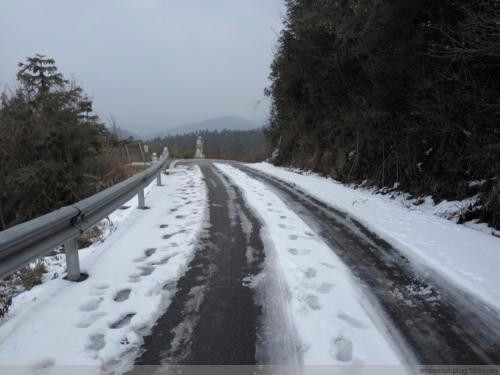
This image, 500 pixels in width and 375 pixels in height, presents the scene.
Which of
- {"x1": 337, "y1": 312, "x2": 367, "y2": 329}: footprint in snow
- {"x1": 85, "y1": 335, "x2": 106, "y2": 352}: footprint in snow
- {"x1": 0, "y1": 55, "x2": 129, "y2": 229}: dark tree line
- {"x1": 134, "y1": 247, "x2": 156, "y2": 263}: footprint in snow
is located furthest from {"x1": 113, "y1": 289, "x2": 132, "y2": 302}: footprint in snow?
{"x1": 0, "y1": 55, "x2": 129, "y2": 229}: dark tree line

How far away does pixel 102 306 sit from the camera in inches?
122

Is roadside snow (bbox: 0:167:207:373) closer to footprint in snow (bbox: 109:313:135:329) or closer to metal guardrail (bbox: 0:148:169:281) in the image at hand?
footprint in snow (bbox: 109:313:135:329)

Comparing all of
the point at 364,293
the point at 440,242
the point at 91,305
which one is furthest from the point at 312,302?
the point at 440,242

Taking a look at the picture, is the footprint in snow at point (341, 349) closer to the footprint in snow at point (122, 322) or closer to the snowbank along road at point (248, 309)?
the snowbank along road at point (248, 309)

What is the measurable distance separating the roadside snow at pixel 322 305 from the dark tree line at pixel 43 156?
9562 mm

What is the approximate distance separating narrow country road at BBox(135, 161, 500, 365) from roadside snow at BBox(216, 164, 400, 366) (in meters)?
0.15

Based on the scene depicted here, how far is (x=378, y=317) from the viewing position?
2.96 metres

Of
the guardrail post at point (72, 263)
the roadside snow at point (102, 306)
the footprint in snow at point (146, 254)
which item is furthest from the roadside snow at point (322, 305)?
the guardrail post at point (72, 263)

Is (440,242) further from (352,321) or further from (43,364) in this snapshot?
(43,364)

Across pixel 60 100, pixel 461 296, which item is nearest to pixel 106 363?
pixel 461 296

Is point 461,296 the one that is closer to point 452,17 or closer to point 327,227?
point 327,227

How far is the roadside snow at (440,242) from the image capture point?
3617 mm

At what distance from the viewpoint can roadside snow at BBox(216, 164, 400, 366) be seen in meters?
2.47

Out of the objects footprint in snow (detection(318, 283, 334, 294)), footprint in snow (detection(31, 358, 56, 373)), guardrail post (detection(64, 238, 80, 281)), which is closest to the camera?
footprint in snow (detection(31, 358, 56, 373))
